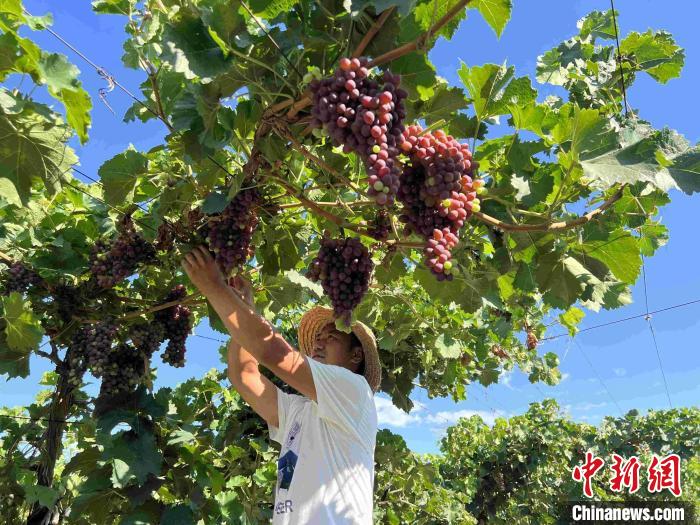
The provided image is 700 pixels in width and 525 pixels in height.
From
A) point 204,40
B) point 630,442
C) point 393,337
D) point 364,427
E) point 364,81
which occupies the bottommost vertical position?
point 364,427

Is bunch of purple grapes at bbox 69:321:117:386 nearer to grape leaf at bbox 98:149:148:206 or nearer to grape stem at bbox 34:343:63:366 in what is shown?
grape stem at bbox 34:343:63:366

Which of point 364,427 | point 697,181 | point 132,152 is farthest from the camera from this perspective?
point 132,152

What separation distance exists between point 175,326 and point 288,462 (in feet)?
4.17

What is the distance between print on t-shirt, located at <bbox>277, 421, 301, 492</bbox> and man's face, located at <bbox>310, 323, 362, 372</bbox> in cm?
49

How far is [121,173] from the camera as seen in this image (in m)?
2.84

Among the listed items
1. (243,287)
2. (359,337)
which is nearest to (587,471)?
(359,337)

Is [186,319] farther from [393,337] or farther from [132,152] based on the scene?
[393,337]

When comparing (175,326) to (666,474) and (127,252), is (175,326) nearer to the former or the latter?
(127,252)

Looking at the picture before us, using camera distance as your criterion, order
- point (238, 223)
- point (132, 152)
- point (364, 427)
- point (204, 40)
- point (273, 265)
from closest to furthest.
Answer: point (204, 40)
point (238, 223)
point (364, 427)
point (132, 152)
point (273, 265)

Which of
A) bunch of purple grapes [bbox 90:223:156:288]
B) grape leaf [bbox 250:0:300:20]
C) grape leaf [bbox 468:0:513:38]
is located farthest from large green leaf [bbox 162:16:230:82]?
bunch of purple grapes [bbox 90:223:156:288]

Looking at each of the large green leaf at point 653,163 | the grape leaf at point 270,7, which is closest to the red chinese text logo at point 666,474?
the large green leaf at point 653,163

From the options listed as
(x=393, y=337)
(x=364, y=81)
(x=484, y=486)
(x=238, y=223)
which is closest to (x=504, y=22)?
(x=364, y=81)

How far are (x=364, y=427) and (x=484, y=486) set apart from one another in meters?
10.1

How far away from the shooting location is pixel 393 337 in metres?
4.89
